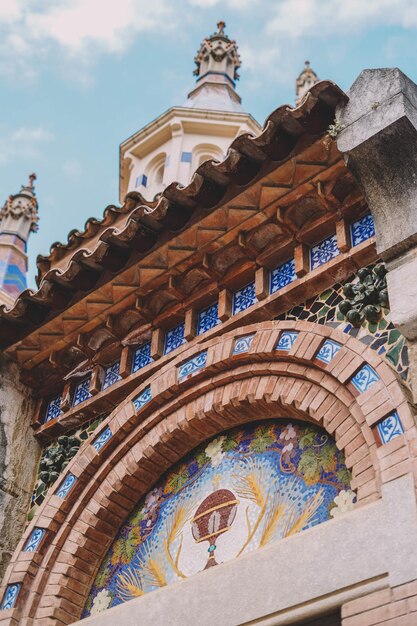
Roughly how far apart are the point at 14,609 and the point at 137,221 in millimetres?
2777

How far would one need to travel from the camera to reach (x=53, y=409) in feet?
24.5

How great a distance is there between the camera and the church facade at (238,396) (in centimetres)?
486

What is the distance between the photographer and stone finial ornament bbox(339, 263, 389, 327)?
5445mm

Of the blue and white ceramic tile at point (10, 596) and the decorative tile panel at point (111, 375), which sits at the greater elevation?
the decorative tile panel at point (111, 375)

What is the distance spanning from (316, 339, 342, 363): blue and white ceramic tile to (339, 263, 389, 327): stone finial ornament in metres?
0.18

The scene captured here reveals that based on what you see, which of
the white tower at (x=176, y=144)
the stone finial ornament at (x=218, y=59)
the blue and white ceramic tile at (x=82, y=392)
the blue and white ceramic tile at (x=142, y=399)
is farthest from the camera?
the stone finial ornament at (x=218, y=59)

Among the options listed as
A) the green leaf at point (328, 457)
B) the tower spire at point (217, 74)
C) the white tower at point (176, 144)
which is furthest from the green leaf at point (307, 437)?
the tower spire at point (217, 74)

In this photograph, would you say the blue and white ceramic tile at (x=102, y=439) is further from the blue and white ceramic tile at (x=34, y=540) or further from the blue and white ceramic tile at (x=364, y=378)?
the blue and white ceramic tile at (x=364, y=378)

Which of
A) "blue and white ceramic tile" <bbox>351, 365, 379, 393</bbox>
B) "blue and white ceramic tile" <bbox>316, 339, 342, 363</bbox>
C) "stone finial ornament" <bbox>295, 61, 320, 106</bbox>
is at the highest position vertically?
"stone finial ornament" <bbox>295, 61, 320, 106</bbox>

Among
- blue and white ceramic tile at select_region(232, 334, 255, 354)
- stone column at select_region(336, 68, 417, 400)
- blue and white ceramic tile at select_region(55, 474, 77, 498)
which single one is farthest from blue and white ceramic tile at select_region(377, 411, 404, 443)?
blue and white ceramic tile at select_region(55, 474, 77, 498)

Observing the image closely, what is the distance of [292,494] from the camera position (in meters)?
5.49

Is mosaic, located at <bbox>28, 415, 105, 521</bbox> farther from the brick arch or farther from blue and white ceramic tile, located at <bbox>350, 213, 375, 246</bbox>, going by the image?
blue and white ceramic tile, located at <bbox>350, 213, 375, 246</bbox>

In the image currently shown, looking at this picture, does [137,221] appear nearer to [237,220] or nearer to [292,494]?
[237,220]

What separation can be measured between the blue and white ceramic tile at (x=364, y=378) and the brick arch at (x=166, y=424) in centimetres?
4
